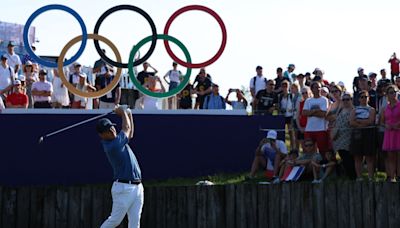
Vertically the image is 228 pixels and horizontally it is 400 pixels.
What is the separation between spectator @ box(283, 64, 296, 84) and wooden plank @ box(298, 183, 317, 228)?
268 inches

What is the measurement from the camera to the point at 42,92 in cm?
1858

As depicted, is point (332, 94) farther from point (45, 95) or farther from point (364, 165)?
point (45, 95)

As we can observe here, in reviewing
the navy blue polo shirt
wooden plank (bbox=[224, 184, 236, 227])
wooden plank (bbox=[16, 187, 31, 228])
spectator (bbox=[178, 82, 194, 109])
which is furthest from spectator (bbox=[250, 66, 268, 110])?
the navy blue polo shirt

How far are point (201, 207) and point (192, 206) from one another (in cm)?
14

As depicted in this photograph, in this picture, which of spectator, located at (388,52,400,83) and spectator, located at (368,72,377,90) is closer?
spectator, located at (368,72,377,90)

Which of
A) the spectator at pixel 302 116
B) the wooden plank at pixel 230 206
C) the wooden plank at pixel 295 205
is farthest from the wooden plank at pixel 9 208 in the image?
the spectator at pixel 302 116

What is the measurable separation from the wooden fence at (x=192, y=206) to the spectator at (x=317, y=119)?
3243 mm

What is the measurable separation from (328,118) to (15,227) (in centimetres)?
628

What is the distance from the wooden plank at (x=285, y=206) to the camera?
13.5m

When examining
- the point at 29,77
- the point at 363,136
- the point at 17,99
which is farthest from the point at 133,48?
the point at 363,136

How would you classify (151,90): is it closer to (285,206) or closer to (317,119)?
(317,119)

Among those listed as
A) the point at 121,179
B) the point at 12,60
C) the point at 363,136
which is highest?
the point at 12,60

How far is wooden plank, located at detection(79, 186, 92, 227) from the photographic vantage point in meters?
13.7

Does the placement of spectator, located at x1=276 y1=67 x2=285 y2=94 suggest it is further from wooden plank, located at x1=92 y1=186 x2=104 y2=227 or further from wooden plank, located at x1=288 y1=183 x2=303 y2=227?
wooden plank, located at x1=92 y1=186 x2=104 y2=227
